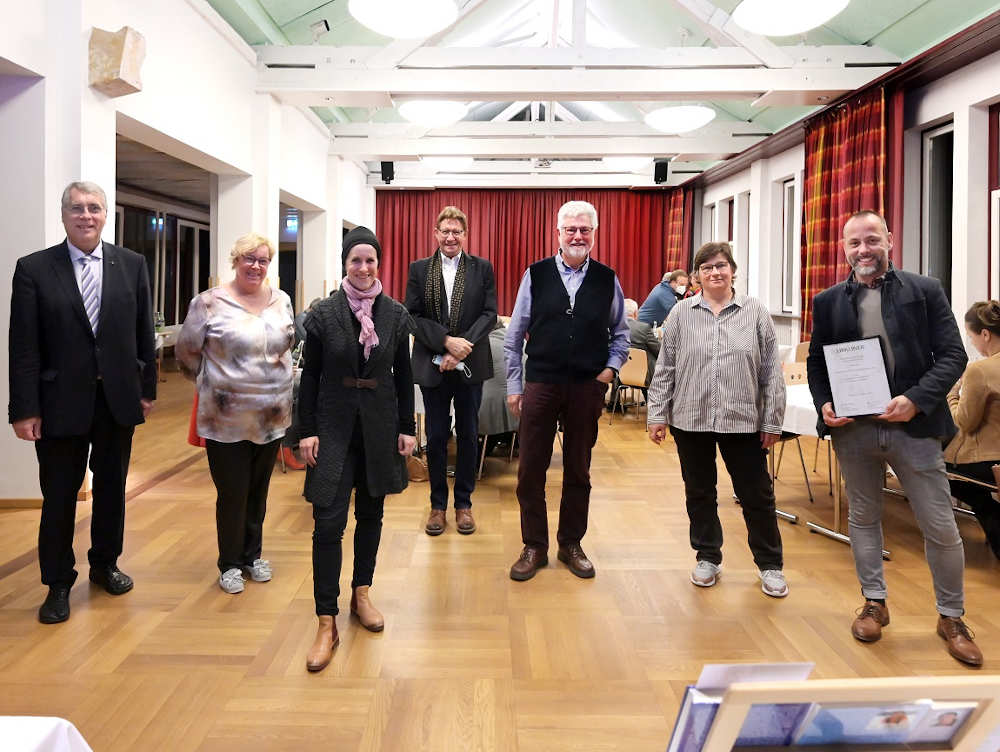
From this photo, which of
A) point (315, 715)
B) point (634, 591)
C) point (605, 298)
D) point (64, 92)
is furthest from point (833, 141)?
point (315, 715)

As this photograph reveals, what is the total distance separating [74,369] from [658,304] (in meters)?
6.75

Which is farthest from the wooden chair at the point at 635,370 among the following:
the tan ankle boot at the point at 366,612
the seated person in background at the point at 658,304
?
the tan ankle boot at the point at 366,612

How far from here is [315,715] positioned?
2.20m

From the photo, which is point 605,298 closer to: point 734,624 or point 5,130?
point 734,624

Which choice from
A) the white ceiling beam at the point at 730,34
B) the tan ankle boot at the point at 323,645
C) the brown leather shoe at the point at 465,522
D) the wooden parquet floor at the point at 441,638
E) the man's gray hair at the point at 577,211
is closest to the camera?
the wooden parquet floor at the point at 441,638

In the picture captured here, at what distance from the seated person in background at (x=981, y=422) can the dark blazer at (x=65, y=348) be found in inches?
138

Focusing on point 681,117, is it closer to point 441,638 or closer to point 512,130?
point 512,130

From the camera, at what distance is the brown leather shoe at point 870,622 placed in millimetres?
2719

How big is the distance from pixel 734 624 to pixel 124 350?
2566 mm

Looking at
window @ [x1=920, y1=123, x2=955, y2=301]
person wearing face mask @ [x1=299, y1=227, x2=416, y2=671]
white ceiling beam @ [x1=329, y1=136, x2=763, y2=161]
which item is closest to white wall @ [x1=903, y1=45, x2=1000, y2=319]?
window @ [x1=920, y1=123, x2=955, y2=301]

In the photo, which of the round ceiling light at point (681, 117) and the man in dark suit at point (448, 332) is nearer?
the man in dark suit at point (448, 332)

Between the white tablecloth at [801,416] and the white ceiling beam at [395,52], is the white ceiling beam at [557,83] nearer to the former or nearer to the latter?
the white ceiling beam at [395,52]

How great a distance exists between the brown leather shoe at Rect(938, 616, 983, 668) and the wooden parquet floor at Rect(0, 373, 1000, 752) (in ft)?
0.15

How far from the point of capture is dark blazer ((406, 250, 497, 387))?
389 cm
